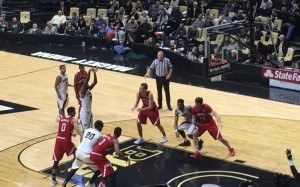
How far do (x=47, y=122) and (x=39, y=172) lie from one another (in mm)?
4122

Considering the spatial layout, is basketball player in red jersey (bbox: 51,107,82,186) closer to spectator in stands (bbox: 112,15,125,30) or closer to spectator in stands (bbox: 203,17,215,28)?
spectator in stands (bbox: 203,17,215,28)

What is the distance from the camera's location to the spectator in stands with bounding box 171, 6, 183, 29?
29.5 m

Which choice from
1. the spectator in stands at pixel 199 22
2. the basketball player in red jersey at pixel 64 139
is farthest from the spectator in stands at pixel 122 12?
the basketball player in red jersey at pixel 64 139

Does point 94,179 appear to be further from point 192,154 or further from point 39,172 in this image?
point 192,154

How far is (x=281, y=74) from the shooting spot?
2316 cm

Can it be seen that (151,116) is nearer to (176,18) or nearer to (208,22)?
(208,22)

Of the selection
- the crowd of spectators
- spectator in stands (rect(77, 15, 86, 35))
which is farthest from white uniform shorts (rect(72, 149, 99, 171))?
spectator in stands (rect(77, 15, 86, 35))

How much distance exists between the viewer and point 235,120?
64.6 ft

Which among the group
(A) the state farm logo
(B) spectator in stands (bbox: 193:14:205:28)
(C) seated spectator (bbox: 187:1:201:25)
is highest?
(C) seated spectator (bbox: 187:1:201:25)

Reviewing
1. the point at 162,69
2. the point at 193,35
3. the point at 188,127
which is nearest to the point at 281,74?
the point at 162,69

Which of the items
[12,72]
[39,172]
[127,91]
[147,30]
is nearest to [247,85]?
[127,91]

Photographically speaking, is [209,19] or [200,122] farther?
[209,19]

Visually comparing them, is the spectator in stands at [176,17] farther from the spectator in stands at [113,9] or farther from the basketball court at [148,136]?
the basketball court at [148,136]

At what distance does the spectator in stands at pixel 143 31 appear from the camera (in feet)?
94.3
